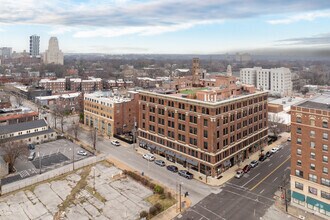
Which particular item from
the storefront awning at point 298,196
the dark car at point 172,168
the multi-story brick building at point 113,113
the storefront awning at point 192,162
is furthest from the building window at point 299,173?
the multi-story brick building at point 113,113

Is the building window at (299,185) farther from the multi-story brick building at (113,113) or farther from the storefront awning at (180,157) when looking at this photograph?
the multi-story brick building at (113,113)

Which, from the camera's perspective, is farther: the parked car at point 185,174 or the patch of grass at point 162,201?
the parked car at point 185,174

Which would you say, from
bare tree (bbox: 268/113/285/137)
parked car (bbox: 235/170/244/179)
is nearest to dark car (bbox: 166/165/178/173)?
parked car (bbox: 235/170/244/179)

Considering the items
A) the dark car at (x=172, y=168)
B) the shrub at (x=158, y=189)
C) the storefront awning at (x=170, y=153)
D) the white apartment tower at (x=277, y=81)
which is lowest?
the shrub at (x=158, y=189)

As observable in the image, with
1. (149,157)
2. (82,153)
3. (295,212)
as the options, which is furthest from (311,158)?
(82,153)

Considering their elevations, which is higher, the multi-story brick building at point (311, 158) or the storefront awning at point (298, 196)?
the multi-story brick building at point (311, 158)

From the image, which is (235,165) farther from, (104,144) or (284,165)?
(104,144)
